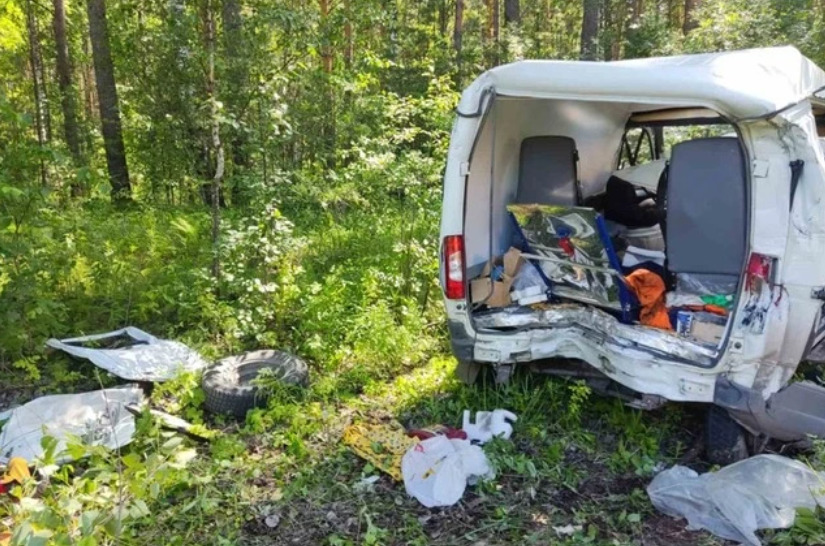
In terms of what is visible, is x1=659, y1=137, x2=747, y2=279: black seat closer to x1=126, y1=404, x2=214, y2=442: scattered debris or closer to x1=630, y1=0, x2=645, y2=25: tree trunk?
x1=126, y1=404, x2=214, y2=442: scattered debris

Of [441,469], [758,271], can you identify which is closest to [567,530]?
[441,469]

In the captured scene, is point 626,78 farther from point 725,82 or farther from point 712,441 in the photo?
point 712,441

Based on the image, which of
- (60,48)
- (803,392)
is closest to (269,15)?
(803,392)

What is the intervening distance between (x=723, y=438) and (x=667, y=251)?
1019mm

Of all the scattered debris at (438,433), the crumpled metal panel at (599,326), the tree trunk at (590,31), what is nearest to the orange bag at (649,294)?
the crumpled metal panel at (599,326)

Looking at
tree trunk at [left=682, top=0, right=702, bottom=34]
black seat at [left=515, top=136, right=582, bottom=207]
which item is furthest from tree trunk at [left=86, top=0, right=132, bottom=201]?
tree trunk at [left=682, top=0, right=702, bottom=34]

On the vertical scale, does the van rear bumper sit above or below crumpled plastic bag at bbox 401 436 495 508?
above

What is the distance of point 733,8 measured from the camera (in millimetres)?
10305

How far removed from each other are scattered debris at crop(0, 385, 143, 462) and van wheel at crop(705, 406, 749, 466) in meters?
3.10

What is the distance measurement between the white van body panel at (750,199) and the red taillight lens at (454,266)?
0.17ft

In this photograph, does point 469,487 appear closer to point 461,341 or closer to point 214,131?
point 461,341

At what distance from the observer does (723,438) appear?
3.18m

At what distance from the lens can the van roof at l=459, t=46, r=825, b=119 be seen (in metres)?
2.75

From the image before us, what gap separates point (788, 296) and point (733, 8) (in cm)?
951
